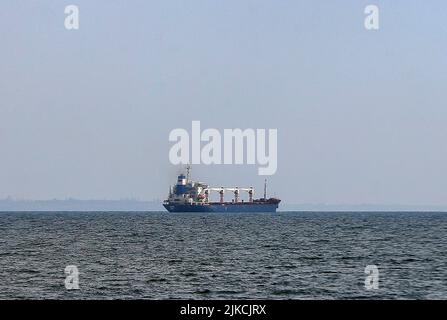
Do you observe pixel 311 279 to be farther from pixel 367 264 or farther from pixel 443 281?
pixel 367 264

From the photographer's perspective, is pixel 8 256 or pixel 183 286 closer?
pixel 183 286

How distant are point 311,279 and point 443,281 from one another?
329 inches

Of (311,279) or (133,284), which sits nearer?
(133,284)

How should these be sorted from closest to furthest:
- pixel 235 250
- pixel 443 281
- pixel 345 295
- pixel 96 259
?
pixel 345 295
pixel 443 281
pixel 96 259
pixel 235 250

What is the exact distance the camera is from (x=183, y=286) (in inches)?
1596

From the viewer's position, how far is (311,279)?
44.2m

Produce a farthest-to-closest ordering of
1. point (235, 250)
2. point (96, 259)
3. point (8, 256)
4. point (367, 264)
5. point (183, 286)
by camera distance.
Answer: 1. point (235, 250)
2. point (8, 256)
3. point (96, 259)
4. point (367, 264)
5. point (183, 286)
